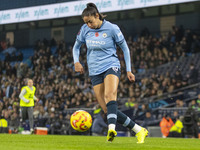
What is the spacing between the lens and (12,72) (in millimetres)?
28156

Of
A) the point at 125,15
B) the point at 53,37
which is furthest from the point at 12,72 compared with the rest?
the point at 125,15

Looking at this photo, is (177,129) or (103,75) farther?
(177,129)

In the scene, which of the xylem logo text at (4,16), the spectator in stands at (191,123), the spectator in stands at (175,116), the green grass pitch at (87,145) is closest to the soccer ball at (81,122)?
the green grass pitch at (87,145)

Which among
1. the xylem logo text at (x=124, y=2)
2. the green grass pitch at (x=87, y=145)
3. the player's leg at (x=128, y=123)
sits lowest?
the green grass pitch at (x=87, y=145)

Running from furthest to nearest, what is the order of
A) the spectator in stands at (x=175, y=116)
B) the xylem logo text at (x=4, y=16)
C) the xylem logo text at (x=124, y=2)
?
the xylem logo text at (x=4, y=16)
the xylem logo text at (x=124, y=2)
the spectator in stands at (x=175, y=116)

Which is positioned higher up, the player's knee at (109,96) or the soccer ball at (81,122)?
the player's knee at (109,96)

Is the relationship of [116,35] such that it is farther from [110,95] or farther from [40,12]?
[40,12]

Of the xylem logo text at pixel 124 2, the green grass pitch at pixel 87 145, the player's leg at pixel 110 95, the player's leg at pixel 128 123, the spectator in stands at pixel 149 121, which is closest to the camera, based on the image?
the green grass pitch at pixel 87 145

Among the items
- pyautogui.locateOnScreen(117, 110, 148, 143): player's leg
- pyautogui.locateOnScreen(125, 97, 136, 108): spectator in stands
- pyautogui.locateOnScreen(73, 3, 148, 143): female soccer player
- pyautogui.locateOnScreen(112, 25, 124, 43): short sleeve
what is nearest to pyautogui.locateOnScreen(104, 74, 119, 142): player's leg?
pyautogui.locateOnScreen(73, 3, 148, 143): female soccer player

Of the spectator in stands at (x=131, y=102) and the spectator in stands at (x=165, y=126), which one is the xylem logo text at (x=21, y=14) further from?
the spectator in stands at (x=165, y=126)

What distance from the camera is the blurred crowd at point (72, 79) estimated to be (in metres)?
19.1

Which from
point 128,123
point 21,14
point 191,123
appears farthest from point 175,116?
point 21,14

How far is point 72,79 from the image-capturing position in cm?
2388

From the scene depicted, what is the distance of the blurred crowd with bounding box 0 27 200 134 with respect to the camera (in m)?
19.1
